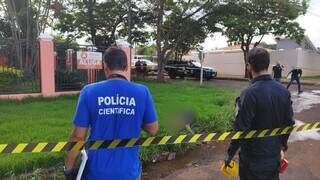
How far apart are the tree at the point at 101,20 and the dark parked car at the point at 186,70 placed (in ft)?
12.2

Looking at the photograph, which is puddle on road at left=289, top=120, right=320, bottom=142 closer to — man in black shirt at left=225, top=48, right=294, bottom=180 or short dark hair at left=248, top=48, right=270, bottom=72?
man in black shirt at left=225, top=48, right=294, bottom=180

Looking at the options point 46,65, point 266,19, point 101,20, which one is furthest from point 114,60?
point 266,19

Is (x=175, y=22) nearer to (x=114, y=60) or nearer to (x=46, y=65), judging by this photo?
(x=46, y=65)

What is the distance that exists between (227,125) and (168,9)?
67.2 feet

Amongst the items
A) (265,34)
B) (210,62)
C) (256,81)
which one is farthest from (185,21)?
(256,81)

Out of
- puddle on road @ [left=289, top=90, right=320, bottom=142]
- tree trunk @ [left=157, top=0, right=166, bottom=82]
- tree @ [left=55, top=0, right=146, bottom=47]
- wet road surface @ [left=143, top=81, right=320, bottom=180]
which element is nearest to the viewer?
wet road surface @ [left=143, top=81, right=320, bottom=180]

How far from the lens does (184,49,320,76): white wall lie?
1505 inches

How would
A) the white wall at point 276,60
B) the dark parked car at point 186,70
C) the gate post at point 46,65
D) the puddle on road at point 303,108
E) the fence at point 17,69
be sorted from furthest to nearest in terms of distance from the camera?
the white wall at point 276,60
the dark parked car at point 186,70
the gate post at point 46,65
the fence at point 17,69
the puddle on road at point 303,108

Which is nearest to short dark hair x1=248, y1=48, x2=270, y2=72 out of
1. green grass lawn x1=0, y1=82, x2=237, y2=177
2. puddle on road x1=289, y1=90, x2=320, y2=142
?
green grass lawn x1=0, y1=82, x2=237, y2=177

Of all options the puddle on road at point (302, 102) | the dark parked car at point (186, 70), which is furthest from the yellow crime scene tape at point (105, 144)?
the dark parked car at point (186, 70)

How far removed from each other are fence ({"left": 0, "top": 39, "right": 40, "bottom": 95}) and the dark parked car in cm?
1919

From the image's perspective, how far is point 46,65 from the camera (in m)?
15.2

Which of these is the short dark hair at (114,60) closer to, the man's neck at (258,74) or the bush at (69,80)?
the man's neck at (258,74)

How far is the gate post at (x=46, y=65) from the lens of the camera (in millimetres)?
15062
